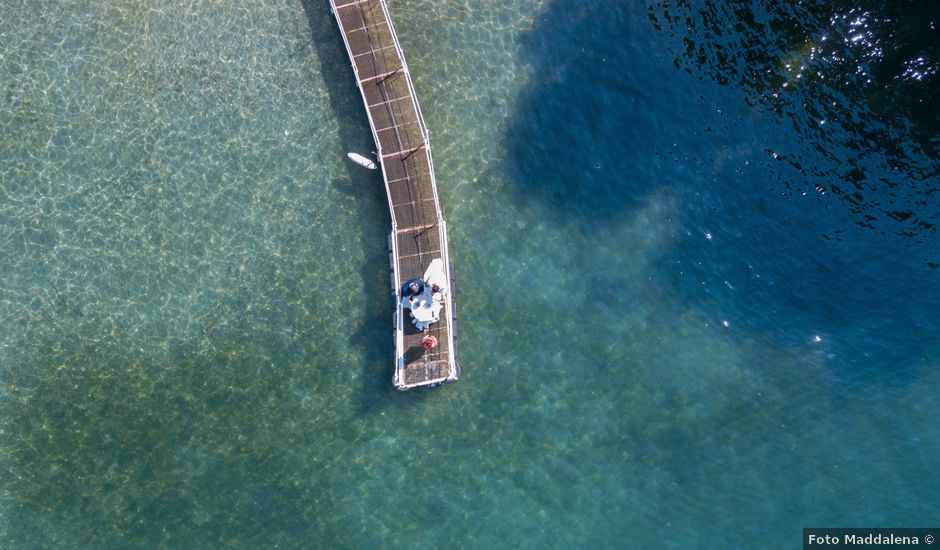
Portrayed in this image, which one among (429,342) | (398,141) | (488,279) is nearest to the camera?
(429,342)

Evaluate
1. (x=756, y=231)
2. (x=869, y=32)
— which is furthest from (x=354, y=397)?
(x=869, y=32)

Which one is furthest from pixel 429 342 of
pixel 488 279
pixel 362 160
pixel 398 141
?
pixel 398 141

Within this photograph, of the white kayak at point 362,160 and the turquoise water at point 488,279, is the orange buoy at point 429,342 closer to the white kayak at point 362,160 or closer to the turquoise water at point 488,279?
the turquoise water at point 488,279

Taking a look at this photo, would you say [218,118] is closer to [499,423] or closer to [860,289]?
[499,423]

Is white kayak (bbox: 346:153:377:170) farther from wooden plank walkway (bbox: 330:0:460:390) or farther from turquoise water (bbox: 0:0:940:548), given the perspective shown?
turquoise water (bbox: 0:0:940:548)

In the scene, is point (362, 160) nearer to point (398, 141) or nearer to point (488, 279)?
point (398, 141)

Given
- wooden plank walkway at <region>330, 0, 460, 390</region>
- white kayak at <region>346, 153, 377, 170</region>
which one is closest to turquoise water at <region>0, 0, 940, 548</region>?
white kayak at <region>346, 153, 377, 170</region>

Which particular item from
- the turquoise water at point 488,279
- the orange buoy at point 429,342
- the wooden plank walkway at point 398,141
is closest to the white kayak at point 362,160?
the wooden plank walkway at point 398,141

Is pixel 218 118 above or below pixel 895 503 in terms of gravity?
above
